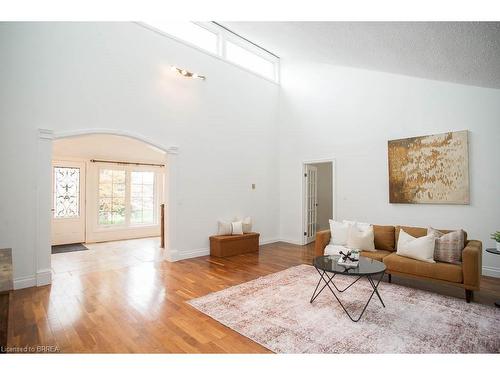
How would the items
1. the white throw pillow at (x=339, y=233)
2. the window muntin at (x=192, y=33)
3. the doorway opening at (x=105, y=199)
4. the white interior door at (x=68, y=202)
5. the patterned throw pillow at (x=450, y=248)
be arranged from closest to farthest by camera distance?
1. the patterned throw pillow at (x=450, y=248)
2. the white throw pillow at (x=339, y=233)
3. the window muntin at (x=192, y=33)
4. the doorway opening at (x=105, y=199)
5. the white interior door at (x=68, y=202)

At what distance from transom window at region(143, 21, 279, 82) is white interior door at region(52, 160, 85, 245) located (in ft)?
13.5

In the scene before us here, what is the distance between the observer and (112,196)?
7484 millimetres

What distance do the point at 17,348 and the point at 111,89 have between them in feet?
12.2

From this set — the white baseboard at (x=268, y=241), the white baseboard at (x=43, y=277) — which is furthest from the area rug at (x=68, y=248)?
the white baseboard at (x=268, y=241)

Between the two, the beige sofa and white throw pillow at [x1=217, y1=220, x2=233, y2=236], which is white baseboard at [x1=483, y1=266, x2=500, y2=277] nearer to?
the beige sofa

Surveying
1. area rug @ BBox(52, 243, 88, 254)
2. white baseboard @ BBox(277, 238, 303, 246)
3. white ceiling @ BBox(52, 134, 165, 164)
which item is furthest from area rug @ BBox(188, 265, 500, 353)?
area rug @ BBox(52, 243, 88, 254)

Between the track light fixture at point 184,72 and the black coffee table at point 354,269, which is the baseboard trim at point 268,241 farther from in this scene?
the track light fixture at point 184,72

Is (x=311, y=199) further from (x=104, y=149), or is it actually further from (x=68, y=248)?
(x=68, y=248)

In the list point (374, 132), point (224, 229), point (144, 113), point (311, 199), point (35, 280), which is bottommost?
point (35, 280)

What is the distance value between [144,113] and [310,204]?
451 cm

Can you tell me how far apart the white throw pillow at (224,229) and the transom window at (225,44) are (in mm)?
3355

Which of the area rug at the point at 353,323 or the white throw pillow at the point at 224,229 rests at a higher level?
the white throw pillow at the point at 224,229

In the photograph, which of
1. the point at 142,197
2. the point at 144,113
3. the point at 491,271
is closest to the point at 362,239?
the point at 491,271

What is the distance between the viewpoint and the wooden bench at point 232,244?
537 cm
